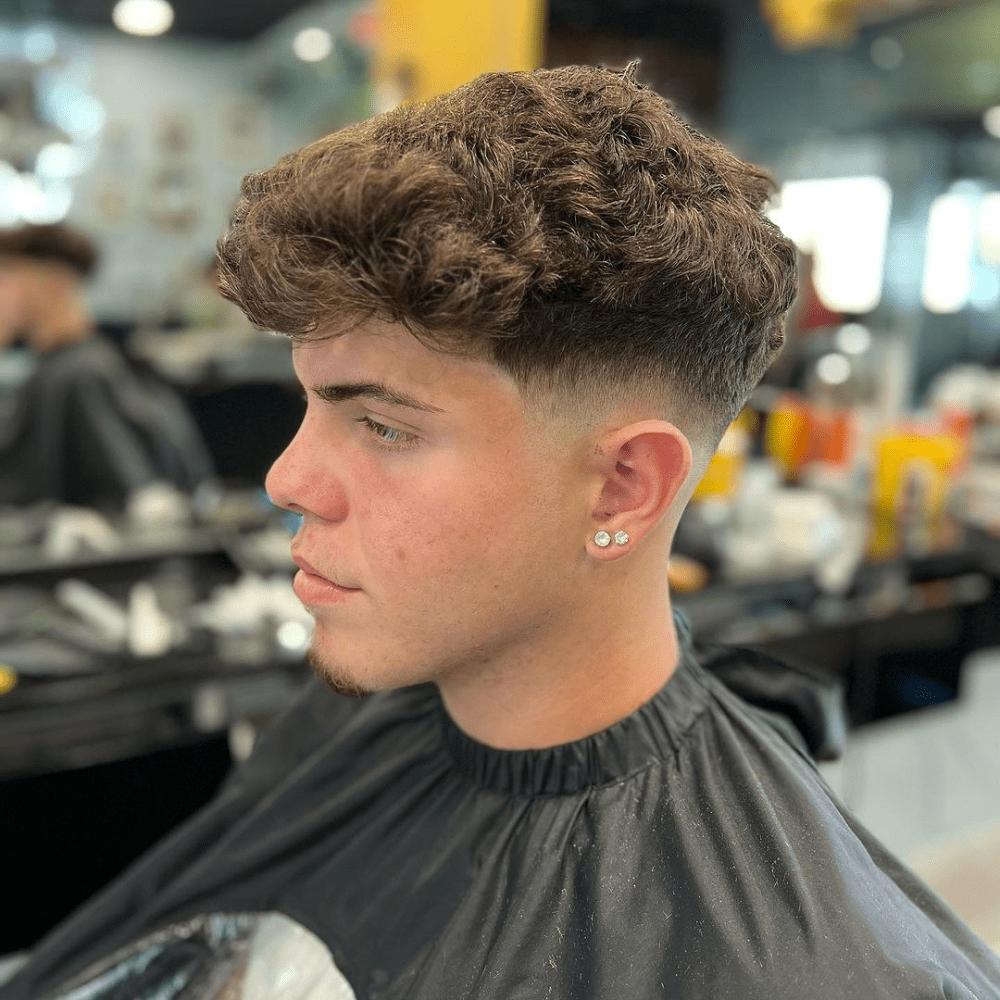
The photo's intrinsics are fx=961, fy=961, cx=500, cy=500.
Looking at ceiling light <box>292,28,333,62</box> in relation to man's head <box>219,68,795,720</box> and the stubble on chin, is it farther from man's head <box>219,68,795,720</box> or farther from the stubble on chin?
the stubble on chin

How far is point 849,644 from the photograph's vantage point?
269 cm

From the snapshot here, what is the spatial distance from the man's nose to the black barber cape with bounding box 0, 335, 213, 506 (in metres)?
1.76

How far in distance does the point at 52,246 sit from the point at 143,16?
573 mm

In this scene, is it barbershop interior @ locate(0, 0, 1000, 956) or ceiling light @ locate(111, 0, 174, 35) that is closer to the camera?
barbershop interior @ locate(0, 0, 1000, 956)

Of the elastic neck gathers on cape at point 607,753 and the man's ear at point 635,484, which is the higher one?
the man's ear at point 635,484

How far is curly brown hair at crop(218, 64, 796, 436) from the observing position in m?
0.72

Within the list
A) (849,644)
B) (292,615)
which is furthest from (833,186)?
(292,615)

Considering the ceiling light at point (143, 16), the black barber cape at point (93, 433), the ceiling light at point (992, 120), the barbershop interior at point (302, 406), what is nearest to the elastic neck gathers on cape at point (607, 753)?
the barbershop interior at point (302, 406)

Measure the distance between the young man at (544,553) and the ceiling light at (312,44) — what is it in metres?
1.75

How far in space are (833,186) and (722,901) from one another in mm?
2656

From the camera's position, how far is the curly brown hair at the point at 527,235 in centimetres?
72

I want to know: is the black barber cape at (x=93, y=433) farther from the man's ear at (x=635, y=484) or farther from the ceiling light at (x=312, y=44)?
the man's ear at (x=635, y=484)

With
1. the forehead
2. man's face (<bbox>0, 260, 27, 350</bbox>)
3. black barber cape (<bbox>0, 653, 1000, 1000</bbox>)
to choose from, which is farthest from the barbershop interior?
the forehead

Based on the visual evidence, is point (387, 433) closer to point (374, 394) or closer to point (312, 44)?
point (374, 394)
